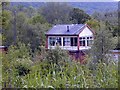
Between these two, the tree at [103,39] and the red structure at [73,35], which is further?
the red structure at [73,35]

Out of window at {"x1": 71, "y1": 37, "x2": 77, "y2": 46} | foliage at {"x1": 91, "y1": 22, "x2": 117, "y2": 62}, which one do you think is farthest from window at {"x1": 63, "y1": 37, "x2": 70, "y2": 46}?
foliage at {"x1": 91, "y1": 22, "x2": 117, "y2": 62}

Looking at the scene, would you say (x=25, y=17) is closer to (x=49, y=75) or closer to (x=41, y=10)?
(x=41, y=10)

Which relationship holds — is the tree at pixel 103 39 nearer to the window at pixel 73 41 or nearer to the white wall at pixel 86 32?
the white wall at pixel 86 32

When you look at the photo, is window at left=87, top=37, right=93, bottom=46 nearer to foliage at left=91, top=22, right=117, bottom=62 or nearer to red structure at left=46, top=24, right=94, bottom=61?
red structure at left=46, top=24, right=94, bottom=61

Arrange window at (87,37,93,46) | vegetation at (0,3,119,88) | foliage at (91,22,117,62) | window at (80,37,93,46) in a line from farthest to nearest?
A: window at (80,37,93,46), window at (87,37,93,46), foliage at (91,22,117,62), vegetation at (0,3,119,88)

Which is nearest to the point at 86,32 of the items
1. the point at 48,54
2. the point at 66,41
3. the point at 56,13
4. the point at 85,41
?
the point at 85,41

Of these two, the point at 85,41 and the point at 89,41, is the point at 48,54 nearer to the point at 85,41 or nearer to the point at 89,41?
the point at 89,41

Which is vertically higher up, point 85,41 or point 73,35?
point 73,35

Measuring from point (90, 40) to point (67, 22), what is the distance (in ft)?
3.38

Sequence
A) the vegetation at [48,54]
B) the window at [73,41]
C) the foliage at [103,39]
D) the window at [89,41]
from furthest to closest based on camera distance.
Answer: the window at [73,41] < the window at [89,41] < the foliage at [103,39] < the vegetation at [48,54]

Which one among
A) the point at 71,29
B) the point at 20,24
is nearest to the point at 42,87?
the point at 71,29

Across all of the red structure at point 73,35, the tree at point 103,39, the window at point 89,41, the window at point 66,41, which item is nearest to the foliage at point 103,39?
the tree at point 103,39

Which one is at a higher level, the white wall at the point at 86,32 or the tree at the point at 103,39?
the white wall at the point at 86,32

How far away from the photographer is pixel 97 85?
5.65 feet
